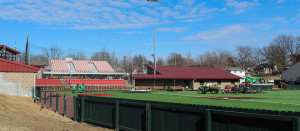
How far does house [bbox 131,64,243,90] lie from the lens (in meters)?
57.6

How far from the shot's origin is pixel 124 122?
37.6ft

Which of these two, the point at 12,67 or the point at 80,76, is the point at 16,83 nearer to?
the point at 12,67

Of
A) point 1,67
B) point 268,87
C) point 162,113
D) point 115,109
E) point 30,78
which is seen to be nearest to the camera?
point 162,113

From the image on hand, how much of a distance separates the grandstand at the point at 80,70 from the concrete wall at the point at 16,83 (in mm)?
33994

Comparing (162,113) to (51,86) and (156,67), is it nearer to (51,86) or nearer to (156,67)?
(51,86)

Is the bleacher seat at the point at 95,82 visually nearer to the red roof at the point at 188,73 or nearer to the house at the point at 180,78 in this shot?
the house at the point at 180,78

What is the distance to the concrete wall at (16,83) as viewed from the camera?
26.4 metres

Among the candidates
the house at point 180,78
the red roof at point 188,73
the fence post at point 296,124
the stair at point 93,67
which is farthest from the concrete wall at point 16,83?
the stair at point 93,67

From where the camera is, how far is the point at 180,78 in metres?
60.5

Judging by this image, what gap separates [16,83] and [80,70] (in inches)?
1616

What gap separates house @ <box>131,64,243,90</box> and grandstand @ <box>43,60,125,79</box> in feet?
32.6

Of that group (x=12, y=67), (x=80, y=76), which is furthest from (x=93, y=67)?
(x=12, y=67)

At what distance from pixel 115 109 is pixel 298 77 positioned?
83841 mm

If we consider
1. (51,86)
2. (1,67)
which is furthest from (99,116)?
(51,86)
